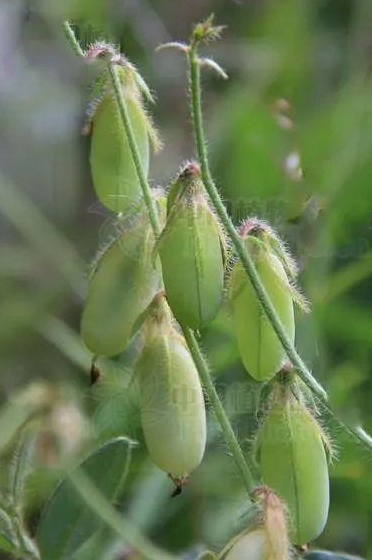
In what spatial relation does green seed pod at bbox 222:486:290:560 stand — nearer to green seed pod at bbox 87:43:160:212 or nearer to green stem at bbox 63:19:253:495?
green stem at bbox 63:19:253:495

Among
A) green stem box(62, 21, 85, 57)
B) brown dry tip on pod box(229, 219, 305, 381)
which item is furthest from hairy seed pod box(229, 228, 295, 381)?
green stem box(62, 21, 85, 57)

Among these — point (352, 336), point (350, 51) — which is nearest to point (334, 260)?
point (352, 336)

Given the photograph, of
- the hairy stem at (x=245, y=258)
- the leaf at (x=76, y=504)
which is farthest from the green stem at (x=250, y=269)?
the leaf at (x=76, y=504)

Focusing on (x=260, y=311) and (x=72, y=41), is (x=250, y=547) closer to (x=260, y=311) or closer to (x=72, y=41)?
(x=260, y=311)

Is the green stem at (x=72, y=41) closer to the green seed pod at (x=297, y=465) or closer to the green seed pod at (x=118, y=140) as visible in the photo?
the green seed pod at (x=118, y=140)

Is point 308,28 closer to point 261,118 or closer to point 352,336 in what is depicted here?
point 261,118

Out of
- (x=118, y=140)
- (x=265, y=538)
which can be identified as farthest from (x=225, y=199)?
(x=265, y=538)
